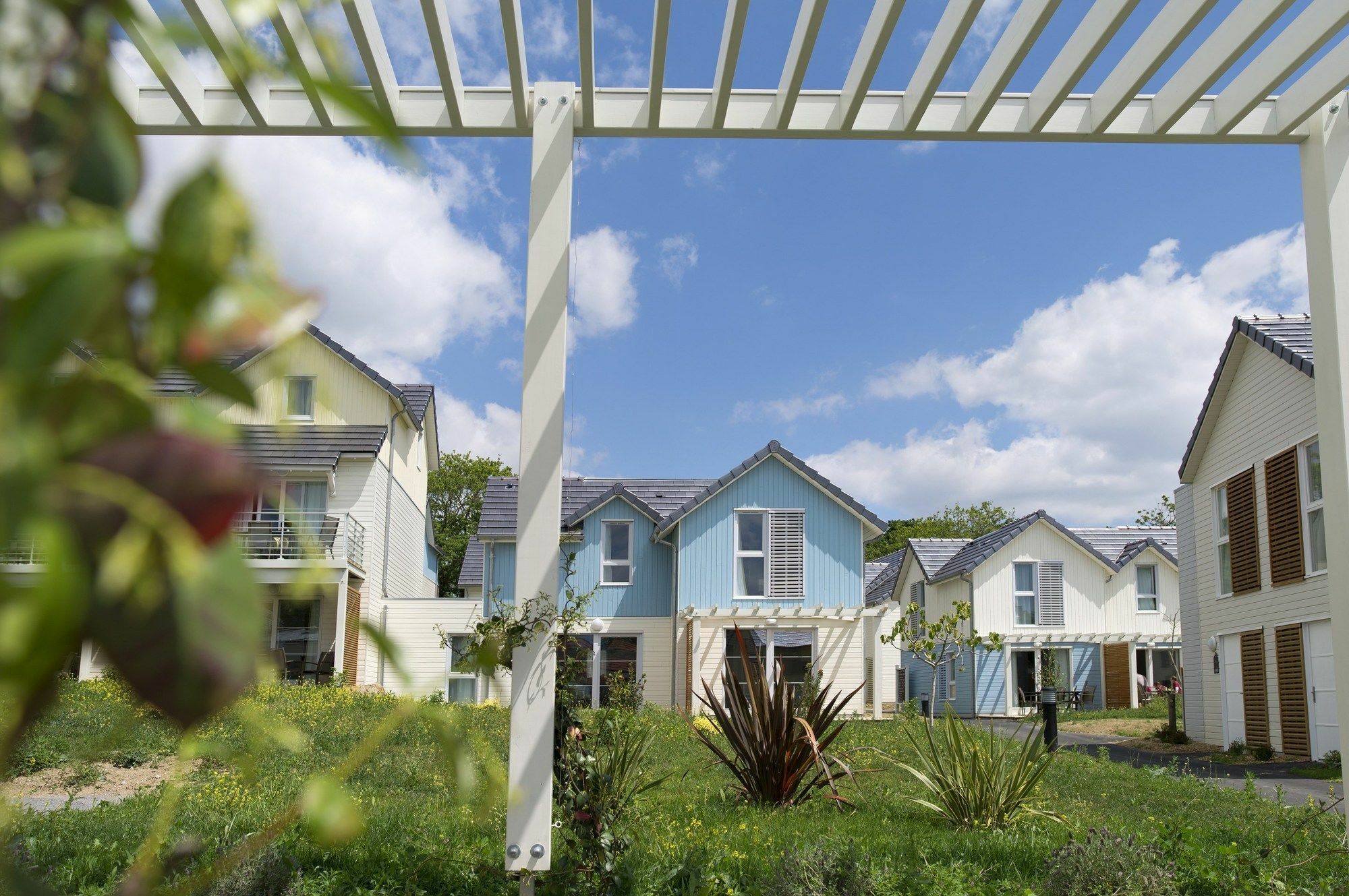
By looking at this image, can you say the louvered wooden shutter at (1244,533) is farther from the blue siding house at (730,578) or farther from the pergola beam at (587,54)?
the pergola beam at (587,54)

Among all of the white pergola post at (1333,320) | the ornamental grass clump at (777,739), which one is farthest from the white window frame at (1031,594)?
the white pergola post at (1333,320)

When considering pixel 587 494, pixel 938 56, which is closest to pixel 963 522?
pixel 587 494

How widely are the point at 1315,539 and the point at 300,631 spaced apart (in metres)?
17.0

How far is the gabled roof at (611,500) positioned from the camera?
2155 cm

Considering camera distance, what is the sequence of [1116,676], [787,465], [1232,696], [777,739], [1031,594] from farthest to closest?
1. [1116,676]
2. [1031,594]
3. [787,465]
4. [1232,696]
5. [777,739]

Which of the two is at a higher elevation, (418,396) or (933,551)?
(418,396)

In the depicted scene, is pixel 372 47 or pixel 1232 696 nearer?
pixel 372 47

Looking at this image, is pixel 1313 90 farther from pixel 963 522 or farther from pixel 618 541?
pixel 963 522

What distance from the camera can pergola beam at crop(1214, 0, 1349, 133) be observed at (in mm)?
3340

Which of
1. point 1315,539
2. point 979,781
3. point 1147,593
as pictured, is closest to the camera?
point 979,781

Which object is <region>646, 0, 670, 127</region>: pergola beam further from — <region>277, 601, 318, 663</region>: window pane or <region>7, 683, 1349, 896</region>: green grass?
<region>277, 601, 318, 663</region>: window pane

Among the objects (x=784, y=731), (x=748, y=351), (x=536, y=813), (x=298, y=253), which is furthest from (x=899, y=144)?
(x=748, y=351)

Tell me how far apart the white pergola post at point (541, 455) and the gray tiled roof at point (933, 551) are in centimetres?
2711

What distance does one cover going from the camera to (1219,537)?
1634 cm
